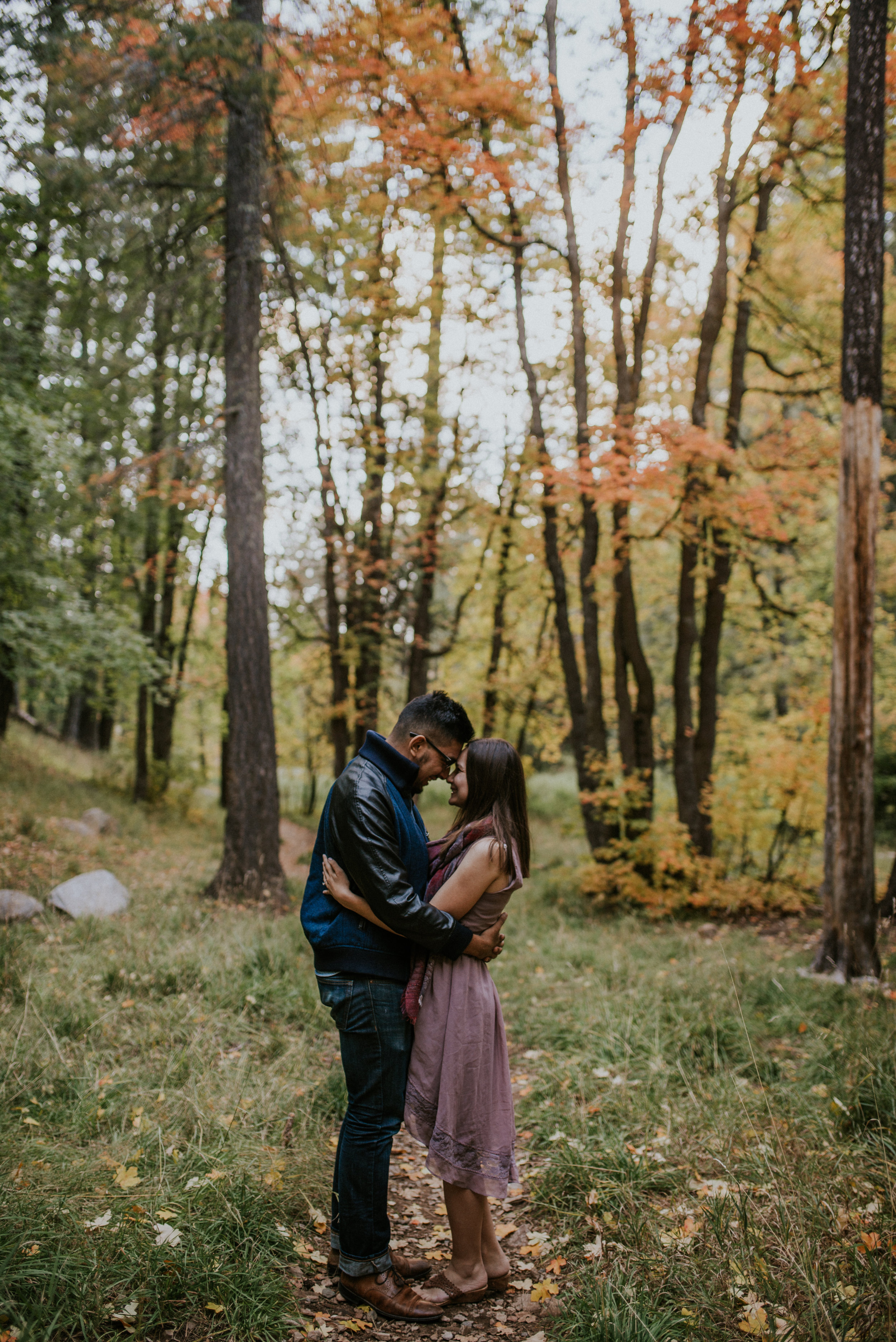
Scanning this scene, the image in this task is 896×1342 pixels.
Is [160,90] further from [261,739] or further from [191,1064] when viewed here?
[191,1064]

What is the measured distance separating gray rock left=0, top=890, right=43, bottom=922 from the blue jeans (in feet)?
15.9

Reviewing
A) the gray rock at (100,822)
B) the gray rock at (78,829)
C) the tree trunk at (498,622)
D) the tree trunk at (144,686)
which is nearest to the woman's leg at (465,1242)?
the gray rock at (78,829)

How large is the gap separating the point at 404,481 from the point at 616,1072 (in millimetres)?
11685

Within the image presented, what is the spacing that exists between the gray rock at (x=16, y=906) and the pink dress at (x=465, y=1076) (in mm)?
5029

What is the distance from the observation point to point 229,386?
8766mm

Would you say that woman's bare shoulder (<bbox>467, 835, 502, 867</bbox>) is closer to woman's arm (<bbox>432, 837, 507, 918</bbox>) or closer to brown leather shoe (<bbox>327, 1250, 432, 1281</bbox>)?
woman's arm (<bbox>432, 837, 507, 918</bbox>)

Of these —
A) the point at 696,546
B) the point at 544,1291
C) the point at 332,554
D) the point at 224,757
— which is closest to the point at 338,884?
the point at 544,1291

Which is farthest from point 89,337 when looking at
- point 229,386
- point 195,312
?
point 229,386

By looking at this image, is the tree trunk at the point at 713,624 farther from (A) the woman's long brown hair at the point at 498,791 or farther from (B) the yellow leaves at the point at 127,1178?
(B) the yellow leaves at the point at 127,1178

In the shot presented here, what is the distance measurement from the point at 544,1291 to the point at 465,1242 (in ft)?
1.16

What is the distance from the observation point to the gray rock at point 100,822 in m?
12.2

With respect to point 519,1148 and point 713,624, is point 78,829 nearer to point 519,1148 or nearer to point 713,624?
point 519,1148

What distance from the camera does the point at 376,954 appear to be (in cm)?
290

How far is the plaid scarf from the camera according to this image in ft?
9.59
